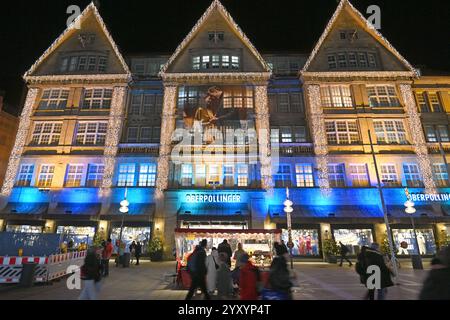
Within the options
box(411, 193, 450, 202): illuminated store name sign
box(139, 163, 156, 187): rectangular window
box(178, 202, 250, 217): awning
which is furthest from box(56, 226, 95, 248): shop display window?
box(411, 193, 450, 202): illuminated store name sign

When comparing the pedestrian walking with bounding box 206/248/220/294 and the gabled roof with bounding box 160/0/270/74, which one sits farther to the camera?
the gabled roof with bounding box 160/0/270/74

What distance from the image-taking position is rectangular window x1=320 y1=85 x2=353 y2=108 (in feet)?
88.7

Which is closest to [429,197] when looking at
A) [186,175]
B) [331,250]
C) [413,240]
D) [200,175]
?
[413,240]

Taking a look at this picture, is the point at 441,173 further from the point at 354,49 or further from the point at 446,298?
the point at 446,298

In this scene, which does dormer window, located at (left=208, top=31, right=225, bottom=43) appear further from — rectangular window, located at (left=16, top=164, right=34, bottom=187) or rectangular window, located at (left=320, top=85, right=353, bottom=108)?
rectangular window, located at (left=16, top=164, right=34, bottom=187)

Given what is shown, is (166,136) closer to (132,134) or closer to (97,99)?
(132,134)

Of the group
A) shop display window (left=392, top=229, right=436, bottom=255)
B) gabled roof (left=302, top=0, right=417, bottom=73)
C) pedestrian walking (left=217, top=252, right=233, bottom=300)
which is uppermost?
gabled roof (left=302, top=0, right=417, bottom=73)

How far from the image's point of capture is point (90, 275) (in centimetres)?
748

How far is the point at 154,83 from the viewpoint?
28.8m

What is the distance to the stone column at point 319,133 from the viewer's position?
24453mm

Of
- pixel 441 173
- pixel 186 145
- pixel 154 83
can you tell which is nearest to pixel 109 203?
pixel 186 145

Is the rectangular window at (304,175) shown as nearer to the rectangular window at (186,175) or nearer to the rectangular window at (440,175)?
the rectangular window at (186,175)

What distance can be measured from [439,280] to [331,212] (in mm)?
19018

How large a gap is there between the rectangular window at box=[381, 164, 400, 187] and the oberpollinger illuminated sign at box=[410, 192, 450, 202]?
5.63 feet
